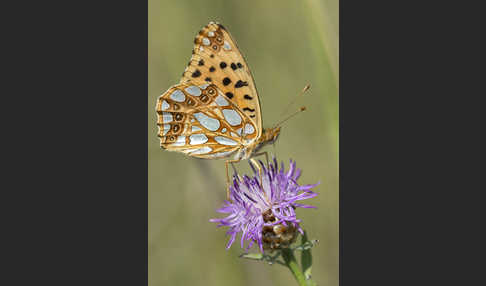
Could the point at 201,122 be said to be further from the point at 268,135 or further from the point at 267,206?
the point at 267,206

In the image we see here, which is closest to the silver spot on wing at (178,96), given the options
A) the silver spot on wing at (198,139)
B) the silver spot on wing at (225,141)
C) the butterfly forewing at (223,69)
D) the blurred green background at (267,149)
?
the butterfly forewing at (223,69)

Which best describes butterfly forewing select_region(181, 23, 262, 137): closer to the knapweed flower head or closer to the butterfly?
Answer: the butterfly

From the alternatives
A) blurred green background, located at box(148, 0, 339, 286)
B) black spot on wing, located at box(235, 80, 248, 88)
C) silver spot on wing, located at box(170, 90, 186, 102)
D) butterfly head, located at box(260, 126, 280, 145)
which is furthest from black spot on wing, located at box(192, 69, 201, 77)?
blurred green background, located at box(148, 0, 339, 286)

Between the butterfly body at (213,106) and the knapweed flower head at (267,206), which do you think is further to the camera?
the butterfly body at (213,106)

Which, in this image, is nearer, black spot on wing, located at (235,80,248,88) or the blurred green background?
black spot on wing, located at (235,80,248,88)

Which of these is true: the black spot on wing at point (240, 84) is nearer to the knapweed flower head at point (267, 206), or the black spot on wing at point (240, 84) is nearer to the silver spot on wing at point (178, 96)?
the silver spot on wing at point (178, 96)

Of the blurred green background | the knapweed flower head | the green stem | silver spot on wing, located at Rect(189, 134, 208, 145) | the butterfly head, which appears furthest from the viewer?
the blurred green background

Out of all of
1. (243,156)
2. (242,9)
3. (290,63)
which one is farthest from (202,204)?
(242,9)
